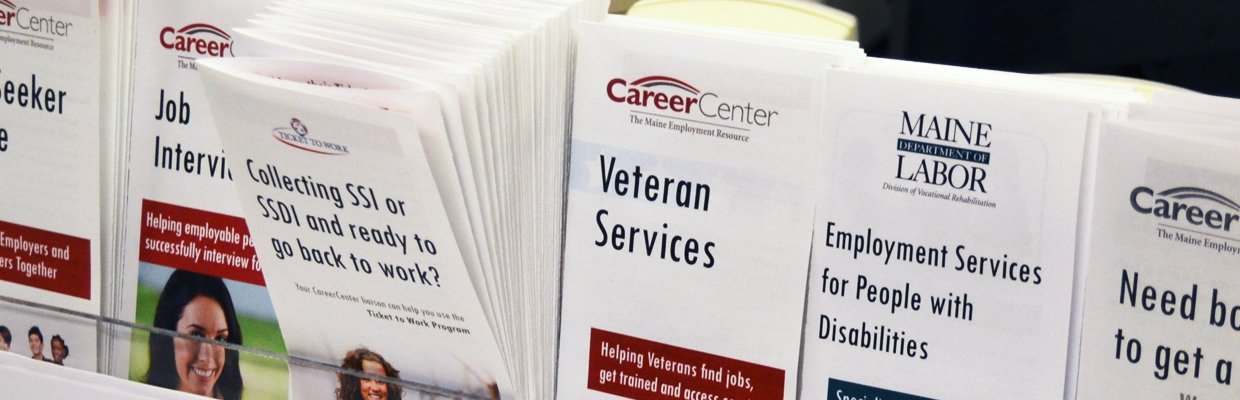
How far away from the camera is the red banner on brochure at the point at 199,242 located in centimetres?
117

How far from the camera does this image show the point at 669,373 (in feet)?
3.40

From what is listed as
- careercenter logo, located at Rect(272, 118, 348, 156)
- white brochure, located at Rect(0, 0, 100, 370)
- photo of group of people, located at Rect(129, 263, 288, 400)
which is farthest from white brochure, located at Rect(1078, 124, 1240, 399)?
white brochure, located at Rect(0, 0, 100, 370)

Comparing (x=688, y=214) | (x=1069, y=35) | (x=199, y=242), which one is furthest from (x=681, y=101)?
(x=1069, y=35)

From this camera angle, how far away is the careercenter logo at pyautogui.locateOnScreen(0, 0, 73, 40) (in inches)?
44.9

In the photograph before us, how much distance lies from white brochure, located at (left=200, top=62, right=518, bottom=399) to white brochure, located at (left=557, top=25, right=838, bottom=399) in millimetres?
129

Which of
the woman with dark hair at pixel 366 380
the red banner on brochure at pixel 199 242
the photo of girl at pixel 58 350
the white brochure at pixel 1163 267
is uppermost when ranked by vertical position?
the white brochure at pixel 1163 267

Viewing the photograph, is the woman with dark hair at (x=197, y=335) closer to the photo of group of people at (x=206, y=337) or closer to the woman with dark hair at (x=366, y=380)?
the photo of group of people at (x=206, y=337)

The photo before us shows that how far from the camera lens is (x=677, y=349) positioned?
1.02m

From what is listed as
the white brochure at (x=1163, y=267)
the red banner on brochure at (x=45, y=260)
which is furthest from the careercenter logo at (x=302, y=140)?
the white brochure at (x=1163, y=267)

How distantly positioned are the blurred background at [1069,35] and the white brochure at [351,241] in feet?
3.41

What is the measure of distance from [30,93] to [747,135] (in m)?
0.85

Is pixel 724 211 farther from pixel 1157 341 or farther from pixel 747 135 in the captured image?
pixel 1157 341

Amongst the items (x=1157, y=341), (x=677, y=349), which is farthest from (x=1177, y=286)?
(x=677, y=349)

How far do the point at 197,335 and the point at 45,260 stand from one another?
0.23m
